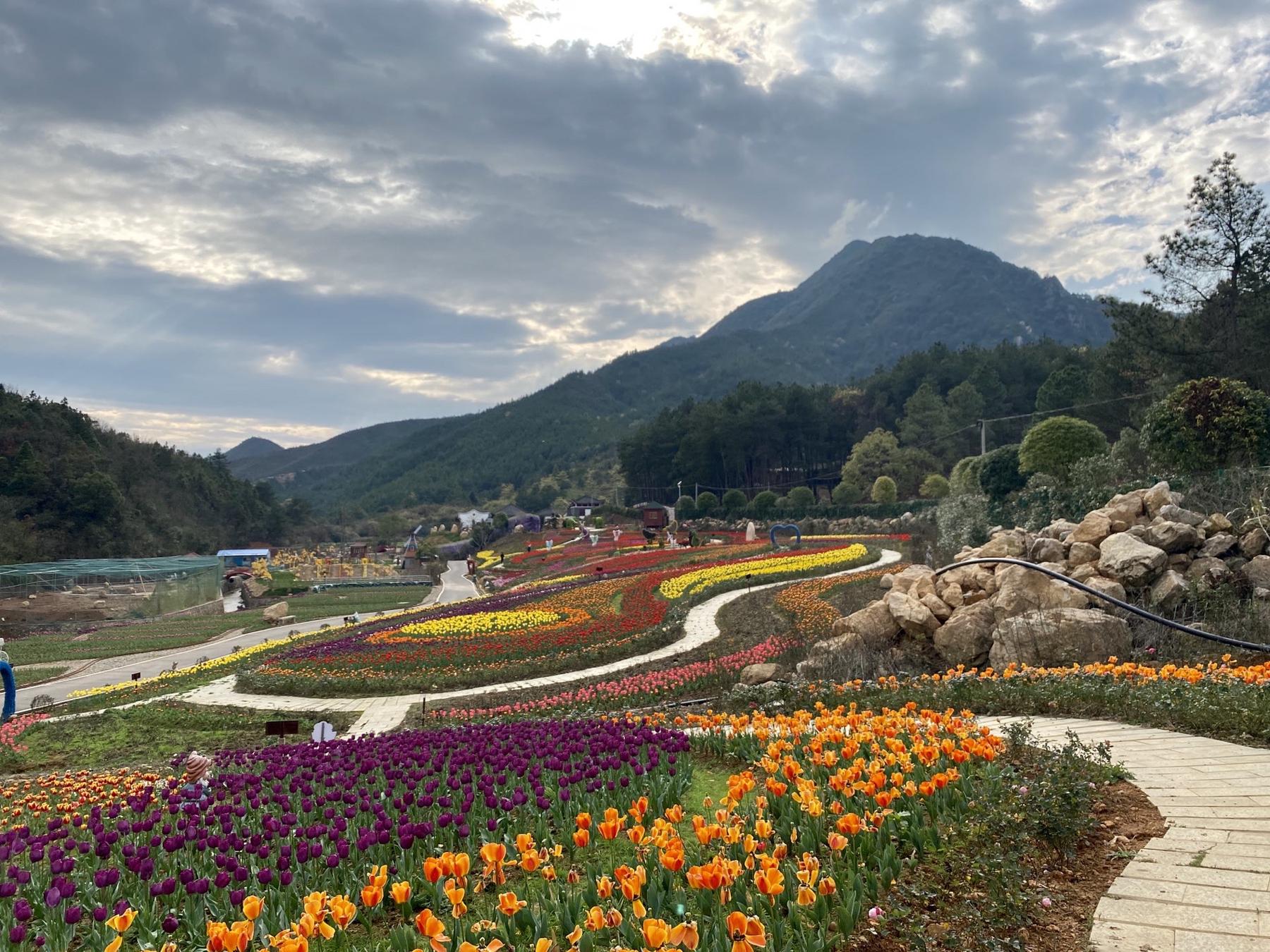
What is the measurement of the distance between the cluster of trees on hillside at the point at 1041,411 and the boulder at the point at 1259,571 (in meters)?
8.21

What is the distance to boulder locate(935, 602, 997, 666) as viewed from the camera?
10.9 meters

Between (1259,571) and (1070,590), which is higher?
(1259,571)

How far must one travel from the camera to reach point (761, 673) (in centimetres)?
1212

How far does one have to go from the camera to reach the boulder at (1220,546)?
11344 mm

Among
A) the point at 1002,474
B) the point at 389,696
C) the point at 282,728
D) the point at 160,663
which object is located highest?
the point at 1002,474

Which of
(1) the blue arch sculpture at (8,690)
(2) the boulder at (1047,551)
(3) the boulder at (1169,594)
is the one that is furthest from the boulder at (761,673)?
(1) the blue arch sculpture at (8,690)

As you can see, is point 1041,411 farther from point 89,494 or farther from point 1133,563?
point 89,494

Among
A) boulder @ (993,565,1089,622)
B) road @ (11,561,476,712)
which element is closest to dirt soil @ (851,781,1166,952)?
boulder @ (993,565,1089,622)

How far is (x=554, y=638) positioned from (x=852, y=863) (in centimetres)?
1468

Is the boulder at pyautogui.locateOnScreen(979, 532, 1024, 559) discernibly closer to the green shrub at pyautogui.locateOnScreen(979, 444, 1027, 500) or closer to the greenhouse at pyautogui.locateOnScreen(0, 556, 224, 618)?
the green shrub at pyautogui.locateOnScreen(979, 444, 1027, 500)

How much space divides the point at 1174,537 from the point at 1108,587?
5.14 ft

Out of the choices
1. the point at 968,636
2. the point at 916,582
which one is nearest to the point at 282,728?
the point at 968,636

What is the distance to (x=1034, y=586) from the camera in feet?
37.6

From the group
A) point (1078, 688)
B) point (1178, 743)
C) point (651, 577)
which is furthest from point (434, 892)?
point (651, 577)
